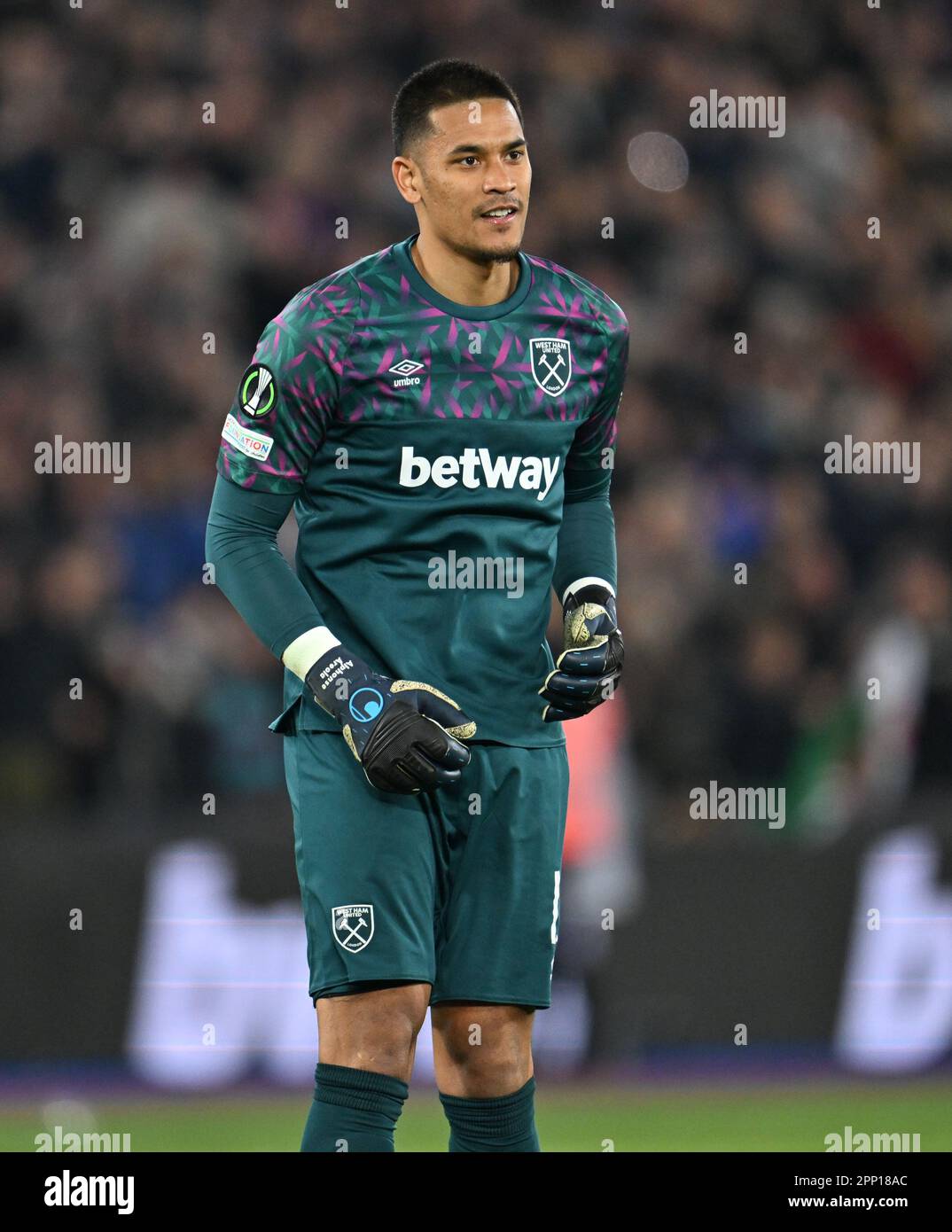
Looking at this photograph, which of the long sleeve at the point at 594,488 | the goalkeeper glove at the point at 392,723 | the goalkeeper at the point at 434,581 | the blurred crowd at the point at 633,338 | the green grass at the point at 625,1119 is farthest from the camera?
the blurred crowd at the point at 633,338

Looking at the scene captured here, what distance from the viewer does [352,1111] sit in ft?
12.5

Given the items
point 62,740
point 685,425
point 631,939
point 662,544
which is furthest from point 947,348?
point 62,740

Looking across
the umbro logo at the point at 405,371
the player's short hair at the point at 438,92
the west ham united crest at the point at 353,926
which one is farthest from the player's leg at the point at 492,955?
the player's short hair at the point at 438,92

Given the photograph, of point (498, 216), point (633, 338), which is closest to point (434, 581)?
point (498, 216)

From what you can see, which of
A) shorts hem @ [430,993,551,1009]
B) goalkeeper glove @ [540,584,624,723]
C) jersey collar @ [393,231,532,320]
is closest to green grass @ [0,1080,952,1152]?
shorts hem @ [430,993,551,1009]

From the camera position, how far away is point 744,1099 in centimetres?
785

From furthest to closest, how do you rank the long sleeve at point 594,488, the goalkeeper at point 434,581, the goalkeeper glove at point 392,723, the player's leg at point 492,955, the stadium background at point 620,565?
1. the stadium background at point 620,565
2. the long sleeve at point 594,488
3. the player's leg at point 492,955
4. the goalkeeper at point 434,581
5. the goalkeeper glove at point 392,723

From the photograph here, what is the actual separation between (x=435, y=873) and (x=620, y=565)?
565cm

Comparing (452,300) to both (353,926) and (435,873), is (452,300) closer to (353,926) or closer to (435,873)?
(435,873)

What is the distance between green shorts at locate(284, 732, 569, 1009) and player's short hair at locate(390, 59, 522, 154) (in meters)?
1.20

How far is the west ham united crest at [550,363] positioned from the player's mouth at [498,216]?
25 centimetres

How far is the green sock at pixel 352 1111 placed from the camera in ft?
12.5

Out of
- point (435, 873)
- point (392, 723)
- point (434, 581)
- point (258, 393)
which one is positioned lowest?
point (435, 873)

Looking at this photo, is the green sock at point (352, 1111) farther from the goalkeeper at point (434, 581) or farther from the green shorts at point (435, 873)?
the green shorts at point (435, 873)
